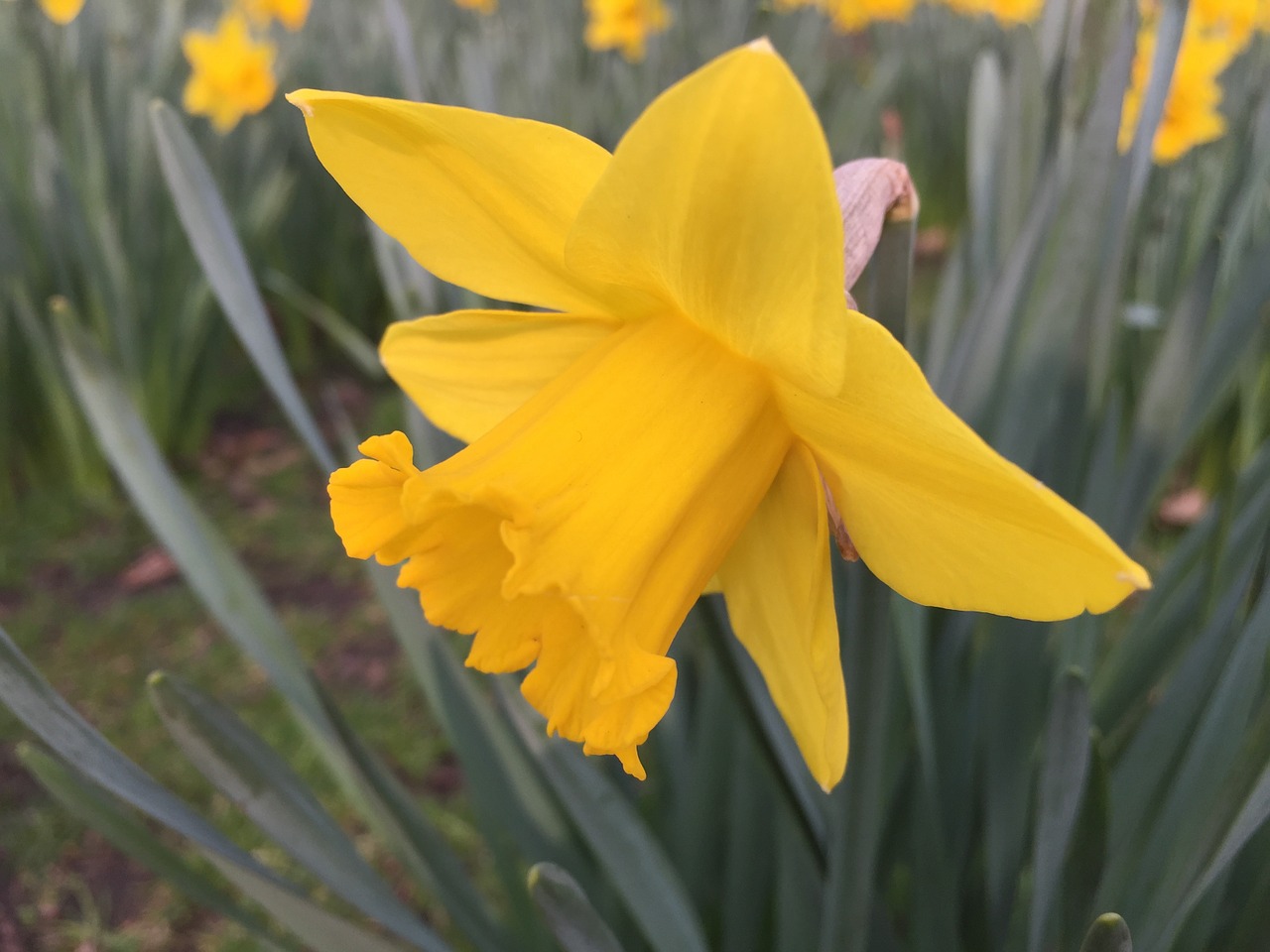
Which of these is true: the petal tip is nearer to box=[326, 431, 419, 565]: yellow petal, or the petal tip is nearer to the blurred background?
box=[326, 431, 419, 565]: yellow petal

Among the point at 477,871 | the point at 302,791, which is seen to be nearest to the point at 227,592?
the point at 302,791

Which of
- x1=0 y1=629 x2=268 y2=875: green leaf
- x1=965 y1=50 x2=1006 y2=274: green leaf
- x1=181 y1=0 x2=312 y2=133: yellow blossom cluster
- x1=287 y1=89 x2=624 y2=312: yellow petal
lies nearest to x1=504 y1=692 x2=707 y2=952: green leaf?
x1=0 y1=629 x2=268 y2=875: green leaf

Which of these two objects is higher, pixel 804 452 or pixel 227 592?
pixel 804 452

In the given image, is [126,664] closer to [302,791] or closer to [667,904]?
[302,791]

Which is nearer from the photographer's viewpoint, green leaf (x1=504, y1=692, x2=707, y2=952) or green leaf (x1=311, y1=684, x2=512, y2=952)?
green leaf (x1=504, y1=692, x2=707, y2=952)

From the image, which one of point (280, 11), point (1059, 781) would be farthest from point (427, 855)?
point (280, 11)

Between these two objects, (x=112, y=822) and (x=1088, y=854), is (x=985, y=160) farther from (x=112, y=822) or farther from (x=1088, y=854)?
(x=112, y=822)

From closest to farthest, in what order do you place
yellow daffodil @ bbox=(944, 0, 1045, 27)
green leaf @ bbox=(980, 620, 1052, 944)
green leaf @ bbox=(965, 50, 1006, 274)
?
green leaf @ bbox=(980, 620, 1052, 944) < green leaf @ bbox=(965, 50, 1006, 274) < yellow daffodil @ bbox=(944, 0, 1045, 27)
